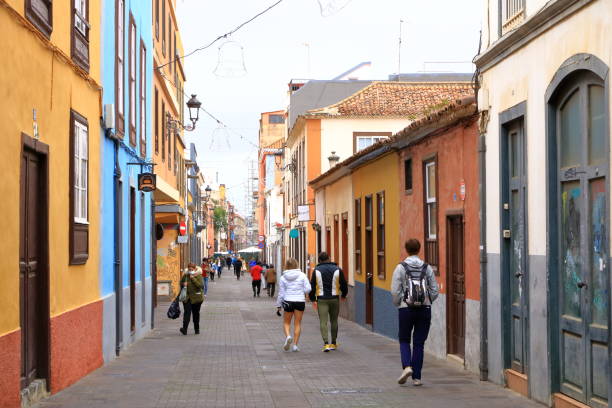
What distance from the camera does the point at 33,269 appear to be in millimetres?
10477

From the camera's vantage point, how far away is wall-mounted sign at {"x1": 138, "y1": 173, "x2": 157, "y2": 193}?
18.9 metres

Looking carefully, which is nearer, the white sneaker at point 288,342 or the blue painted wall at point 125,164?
the blue painted wall at point 125,164

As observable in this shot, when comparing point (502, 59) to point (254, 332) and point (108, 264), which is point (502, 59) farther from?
point (254, 332)

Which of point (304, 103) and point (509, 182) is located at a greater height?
point (304, 103)

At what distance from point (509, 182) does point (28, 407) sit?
6051mm

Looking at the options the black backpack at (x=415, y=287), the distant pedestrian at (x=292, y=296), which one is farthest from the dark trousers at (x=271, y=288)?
the black backpack at (x=415, y=287)

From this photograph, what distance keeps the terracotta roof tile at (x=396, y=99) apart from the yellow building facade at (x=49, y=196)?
80.0ft

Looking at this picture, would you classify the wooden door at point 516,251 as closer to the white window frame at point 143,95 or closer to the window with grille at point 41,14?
the window with grille at point 41,14

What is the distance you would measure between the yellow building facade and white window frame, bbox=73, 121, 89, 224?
0.04 ft

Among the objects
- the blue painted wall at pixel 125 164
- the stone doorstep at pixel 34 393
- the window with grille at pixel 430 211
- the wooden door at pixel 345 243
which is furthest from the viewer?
the wooden door at pixel 345 243

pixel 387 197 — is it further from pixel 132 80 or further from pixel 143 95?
pixel 132 80

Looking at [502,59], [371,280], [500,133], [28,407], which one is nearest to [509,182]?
[500,133]

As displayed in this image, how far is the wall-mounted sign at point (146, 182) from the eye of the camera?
62.1 ft

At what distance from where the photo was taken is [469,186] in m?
13.7
